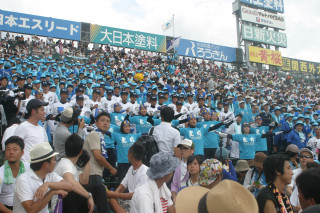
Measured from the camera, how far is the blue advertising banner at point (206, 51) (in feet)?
91.6

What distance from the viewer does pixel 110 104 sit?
31.2 feet

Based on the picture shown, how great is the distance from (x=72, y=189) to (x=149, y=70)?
16427 millimetres

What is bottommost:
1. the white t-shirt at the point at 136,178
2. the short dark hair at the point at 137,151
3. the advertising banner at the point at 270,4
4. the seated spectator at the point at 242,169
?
the seated spectator at the point at 242,169

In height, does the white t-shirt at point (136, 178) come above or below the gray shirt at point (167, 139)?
below

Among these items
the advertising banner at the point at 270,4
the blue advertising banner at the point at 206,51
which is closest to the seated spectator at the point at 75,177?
the blue advertising banner at the point at 206,51

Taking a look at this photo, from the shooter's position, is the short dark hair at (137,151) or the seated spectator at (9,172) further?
the short dark hair at (137,151)

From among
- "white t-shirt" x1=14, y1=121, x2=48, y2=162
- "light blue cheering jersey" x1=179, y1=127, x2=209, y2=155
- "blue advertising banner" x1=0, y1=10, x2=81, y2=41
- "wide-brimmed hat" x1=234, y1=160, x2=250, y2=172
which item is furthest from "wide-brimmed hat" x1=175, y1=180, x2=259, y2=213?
"blue advertising banner" x1=0, y1=10, x2=81, y2=41

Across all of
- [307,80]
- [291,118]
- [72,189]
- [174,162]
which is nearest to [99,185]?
[72,189]

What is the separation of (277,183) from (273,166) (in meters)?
0.16

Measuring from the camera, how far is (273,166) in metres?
2.93

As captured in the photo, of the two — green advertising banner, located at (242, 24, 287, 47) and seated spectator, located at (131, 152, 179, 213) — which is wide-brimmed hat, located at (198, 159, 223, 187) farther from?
green advertising banner, located at (242, 24, 287, 47)

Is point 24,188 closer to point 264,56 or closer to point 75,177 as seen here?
point 75,177

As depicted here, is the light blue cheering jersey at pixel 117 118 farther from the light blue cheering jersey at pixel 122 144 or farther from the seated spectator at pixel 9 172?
the seated spectator at pixel 9 172

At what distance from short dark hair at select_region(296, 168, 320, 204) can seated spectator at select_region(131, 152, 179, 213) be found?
4.15 feet
